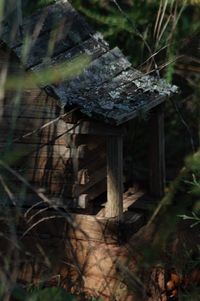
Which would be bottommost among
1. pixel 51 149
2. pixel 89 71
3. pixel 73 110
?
pixel 51 149

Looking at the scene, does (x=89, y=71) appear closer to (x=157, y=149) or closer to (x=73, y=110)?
(x=73, y=110)

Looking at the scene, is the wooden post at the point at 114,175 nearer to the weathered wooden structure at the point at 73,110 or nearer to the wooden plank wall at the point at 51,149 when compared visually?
the weathered wooden structure at the point at 73,110

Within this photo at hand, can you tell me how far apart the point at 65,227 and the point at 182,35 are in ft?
6.09

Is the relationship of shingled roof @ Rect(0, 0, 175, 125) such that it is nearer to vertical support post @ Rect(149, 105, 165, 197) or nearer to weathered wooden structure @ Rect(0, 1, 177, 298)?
weathered wooden structure @ Rect(0, 1, 177, 298)

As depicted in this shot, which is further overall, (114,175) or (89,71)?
(89,71)

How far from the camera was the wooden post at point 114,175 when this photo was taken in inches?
133

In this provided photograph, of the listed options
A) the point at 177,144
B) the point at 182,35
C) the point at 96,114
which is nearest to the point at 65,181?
the point at 96,114

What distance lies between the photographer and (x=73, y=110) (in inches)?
129

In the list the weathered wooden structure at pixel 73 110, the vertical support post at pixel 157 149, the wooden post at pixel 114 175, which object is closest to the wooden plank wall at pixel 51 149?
the weathered wooden structure at pixel 73 110

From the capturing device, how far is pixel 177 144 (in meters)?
5.56

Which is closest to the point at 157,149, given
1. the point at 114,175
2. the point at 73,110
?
the point at 114,175

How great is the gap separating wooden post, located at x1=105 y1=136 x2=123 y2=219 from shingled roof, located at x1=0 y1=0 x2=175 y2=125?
0.55 feet

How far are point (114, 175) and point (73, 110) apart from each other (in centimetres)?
41

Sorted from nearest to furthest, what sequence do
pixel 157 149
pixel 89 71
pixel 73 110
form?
pixel 73 110 → pixel 89 71 → pixel 157 149
